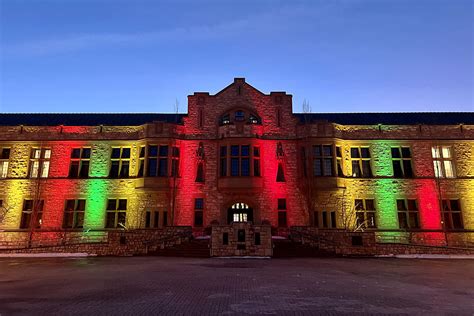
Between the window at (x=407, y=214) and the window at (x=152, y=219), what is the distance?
69.4 ft

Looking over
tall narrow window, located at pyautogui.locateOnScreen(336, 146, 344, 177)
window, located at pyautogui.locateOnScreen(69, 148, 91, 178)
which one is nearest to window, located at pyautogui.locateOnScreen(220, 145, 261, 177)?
tall narrow window, located at pyautogui.locateOnScreen(336, 146, 344, 177)

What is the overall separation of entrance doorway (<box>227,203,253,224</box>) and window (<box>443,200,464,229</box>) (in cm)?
1677

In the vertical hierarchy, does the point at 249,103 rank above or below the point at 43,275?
above

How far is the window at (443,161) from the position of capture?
27.5 m

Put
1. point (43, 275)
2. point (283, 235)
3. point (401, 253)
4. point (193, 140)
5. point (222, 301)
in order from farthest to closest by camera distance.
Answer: point (193, 140)
point (283, 235)
point (401, 253)
point (43, 275)
point (222, 301)

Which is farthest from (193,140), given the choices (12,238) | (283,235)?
(12,238)

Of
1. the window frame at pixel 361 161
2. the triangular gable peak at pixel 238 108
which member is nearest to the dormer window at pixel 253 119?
the triangular gable peak at pixel 238 108

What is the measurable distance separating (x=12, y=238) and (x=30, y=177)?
542cm

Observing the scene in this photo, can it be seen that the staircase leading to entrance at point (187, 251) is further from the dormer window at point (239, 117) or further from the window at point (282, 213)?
the dormer window at point (239, 117)

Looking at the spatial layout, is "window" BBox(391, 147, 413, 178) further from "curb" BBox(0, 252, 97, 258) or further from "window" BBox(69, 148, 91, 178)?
"window" BBox(69, 148, 91, 178)

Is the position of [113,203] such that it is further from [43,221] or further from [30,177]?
[30,177]

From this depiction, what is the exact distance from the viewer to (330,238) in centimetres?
2092

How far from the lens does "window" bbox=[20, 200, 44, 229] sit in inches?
1046

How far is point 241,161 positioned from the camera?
2683cm
